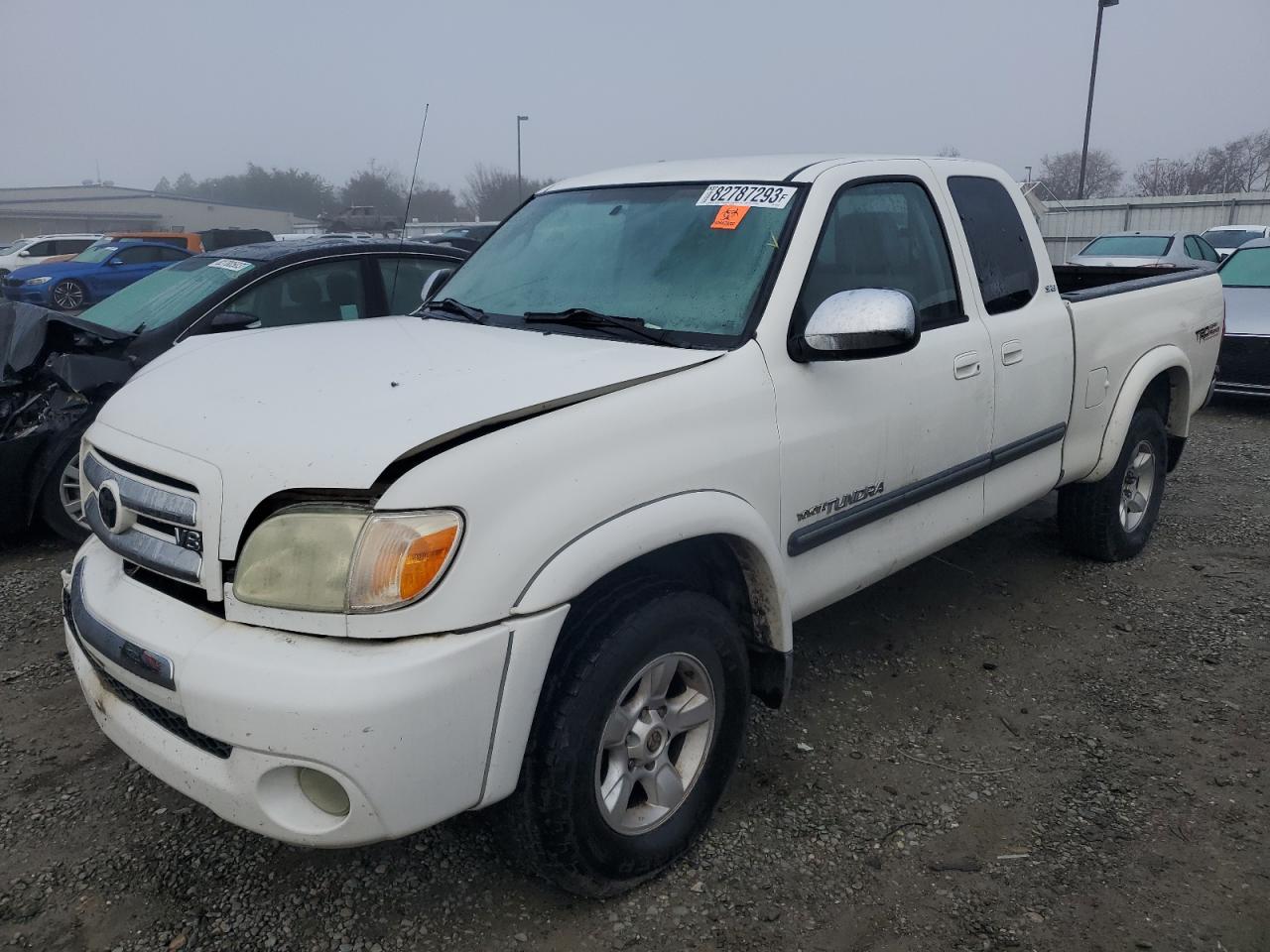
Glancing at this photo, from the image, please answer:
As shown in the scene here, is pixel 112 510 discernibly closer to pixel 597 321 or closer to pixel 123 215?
pixel 597 321

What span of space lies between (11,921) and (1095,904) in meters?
2.77

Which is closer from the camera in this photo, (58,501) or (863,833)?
(863,833)

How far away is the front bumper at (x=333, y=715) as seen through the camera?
1.87 metres

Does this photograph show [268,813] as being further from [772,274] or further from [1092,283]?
[1092,283]

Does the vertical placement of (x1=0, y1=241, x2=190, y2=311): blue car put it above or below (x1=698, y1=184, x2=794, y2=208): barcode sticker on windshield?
below

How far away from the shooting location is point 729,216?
9.91ft

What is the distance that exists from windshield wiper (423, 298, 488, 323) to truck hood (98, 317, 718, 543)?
236 millimetres

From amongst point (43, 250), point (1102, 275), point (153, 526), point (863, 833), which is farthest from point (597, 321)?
point (43, 250)

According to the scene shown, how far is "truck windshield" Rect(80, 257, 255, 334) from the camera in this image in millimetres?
5395

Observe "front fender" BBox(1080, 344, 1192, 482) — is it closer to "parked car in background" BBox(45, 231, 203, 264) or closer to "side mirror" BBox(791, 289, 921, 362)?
"side mirror" BBox(791, 289, 921, 362)

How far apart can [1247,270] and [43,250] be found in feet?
86.9

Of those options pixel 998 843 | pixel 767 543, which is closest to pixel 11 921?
pixel 767 543

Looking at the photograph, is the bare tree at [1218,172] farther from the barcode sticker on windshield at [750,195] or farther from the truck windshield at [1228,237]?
the barcode sticker on windshield at [750,195]

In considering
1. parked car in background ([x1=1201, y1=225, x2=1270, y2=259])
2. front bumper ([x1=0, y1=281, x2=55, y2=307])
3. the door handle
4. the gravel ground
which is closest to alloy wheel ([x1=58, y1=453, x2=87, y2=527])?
A: the gravel ground
